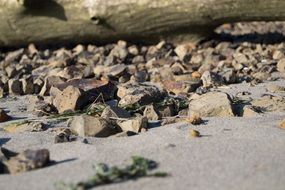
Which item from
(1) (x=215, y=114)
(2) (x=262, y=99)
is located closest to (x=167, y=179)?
(1) (x=215, y=114)

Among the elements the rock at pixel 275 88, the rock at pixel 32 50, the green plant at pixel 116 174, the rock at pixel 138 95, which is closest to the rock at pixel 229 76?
the rock at pixel 275 88

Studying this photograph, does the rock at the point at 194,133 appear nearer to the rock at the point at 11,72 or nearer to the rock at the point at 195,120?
the rock at the point at 195,120

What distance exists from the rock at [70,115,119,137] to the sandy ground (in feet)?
0.27

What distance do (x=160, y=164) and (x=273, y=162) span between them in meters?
0.45

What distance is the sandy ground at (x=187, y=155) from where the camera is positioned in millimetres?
2035

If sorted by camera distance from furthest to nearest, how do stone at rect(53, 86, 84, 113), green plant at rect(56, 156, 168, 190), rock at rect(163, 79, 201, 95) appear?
rock at rect(163, 79, 201, 95)
stone at rect(53, 86, 84, 113)
green plant at rect(56, 156, 168, 190)

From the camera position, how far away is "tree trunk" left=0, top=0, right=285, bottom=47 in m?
4.89

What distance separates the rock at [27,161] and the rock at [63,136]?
0.33m

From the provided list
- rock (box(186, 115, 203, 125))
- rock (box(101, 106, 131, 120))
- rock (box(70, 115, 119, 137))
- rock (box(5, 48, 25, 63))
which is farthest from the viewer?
rock (box(5, 48, 25, 63))

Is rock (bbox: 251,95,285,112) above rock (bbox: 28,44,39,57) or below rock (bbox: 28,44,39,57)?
above

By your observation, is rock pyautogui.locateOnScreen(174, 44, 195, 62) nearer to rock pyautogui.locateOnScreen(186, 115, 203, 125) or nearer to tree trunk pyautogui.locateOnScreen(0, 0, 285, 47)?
tree trunk pyautogui.locateOnScreen(0, 0, 285, 47)

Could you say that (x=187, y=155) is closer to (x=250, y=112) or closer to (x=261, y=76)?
(x=250, y=112)

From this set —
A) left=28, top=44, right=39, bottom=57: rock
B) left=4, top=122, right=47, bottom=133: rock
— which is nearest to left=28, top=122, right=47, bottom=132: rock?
left=4, top=122, right=47, bottom=133: rock

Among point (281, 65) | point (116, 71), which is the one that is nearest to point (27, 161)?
point (116, 71)
